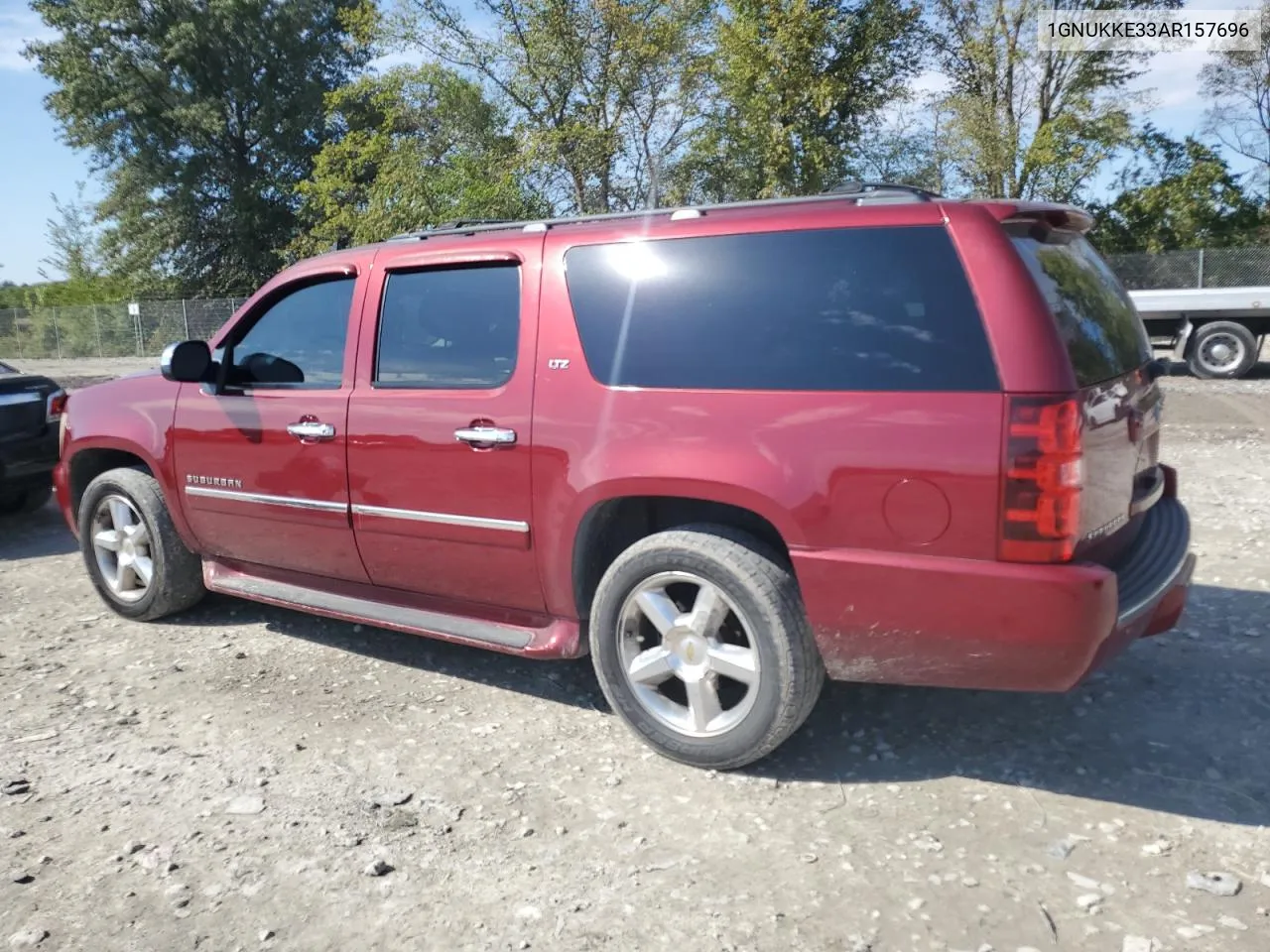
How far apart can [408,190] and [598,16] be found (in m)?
6.46

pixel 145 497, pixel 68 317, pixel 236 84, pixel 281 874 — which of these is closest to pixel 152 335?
pixel 68 317

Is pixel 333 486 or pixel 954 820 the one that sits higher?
pixel 333 486

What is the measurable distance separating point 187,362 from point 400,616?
4.92ft

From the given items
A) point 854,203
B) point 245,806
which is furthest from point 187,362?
point 854,203

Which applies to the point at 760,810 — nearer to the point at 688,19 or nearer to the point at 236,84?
the point at 688,19

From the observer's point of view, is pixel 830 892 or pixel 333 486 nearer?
pixel 830 892

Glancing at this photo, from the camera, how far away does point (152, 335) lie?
34.7 meters

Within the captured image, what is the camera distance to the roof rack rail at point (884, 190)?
10.7 feet

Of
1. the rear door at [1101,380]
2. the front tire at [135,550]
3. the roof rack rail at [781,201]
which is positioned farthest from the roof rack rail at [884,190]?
the front tire at [135,550]

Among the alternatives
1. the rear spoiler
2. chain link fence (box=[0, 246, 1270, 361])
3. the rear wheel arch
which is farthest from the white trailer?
chain link fence (box=[0, 246, 1270, 361])

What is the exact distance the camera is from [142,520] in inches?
201

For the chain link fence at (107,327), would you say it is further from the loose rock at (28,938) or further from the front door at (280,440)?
the loose rock at (28,938)

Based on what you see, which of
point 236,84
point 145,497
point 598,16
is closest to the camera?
point 145,497

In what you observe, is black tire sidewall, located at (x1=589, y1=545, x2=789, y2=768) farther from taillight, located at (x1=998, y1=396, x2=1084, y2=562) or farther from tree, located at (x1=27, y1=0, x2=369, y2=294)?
tree, located at (x1=27, y1=0, x2=369, y2=294)
